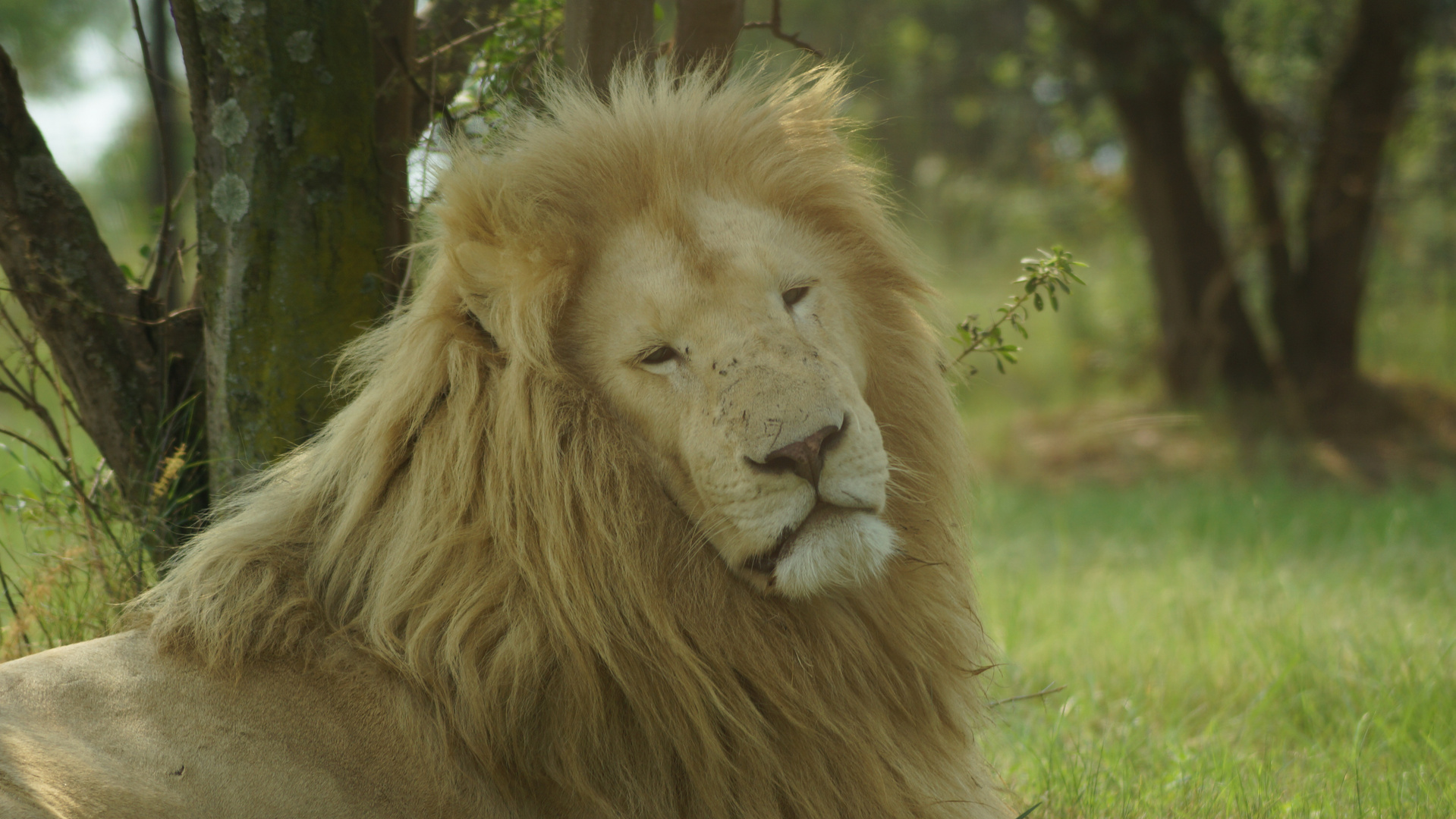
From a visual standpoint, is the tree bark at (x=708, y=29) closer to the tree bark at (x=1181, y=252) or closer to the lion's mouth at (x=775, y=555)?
the lion's mouth at (x=775, y=555)

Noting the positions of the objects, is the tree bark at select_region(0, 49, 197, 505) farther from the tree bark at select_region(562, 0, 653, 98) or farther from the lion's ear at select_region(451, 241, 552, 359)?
the tree bark at select_region(562, 0, 653, 98)

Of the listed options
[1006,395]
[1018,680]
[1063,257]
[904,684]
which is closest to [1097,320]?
[1006,395]

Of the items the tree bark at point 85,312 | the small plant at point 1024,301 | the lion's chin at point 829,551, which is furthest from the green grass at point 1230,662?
the tree bark at point 85,312

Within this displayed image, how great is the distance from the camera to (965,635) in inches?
94.3

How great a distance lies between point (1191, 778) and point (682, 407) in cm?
178

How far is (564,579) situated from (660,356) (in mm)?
444

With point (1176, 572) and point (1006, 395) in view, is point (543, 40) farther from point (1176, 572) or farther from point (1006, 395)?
point (1006, 395)

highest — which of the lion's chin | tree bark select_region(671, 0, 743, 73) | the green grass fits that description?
tree bark select_region(671, 0, 743, 73)

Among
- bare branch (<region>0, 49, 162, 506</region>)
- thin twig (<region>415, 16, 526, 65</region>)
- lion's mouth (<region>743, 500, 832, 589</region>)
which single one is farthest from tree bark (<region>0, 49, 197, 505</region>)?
lion's mouth (<region>743, 500, 832, 589</region>)

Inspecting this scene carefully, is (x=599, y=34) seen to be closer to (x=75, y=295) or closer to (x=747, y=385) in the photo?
(x=747, y=385)

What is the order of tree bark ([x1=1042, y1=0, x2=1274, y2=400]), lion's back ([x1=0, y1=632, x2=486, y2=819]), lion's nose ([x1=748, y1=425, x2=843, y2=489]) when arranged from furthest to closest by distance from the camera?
tree bark ([x1=1042, y1=0, x2=1274, y2=400])
lion's nose ([x1=748, y1=425, x2=843, y2=489])
lion's back ([x1=0, y1=632, x2=486, y2=819])

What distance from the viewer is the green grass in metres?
2.87

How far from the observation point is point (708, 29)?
2945mm

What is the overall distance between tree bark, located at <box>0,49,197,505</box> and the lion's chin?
178 centimetres
